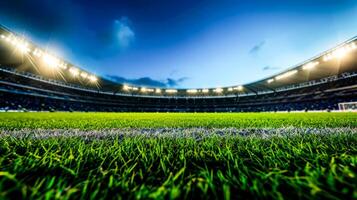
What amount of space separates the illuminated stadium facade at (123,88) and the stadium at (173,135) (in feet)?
0.78

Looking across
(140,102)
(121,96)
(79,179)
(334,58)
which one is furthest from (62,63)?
(334,58)

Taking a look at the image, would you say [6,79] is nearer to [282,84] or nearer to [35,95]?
[35,95]

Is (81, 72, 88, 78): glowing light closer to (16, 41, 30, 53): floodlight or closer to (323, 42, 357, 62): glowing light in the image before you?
(16, 41, 30, 53): floodlight

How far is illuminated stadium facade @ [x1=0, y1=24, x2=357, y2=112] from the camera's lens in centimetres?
3051

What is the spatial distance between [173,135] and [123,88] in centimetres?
5629

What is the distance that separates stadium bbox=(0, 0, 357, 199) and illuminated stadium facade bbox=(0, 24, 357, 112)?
24cm

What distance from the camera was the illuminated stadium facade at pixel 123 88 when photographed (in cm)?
3051

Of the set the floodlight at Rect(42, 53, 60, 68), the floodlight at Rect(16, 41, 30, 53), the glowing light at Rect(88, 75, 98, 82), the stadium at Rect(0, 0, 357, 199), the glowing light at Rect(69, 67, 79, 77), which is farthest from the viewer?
the glowing light at Rect(88, 75, 98, 82)

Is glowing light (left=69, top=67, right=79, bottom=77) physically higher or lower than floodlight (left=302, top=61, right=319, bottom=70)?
higher

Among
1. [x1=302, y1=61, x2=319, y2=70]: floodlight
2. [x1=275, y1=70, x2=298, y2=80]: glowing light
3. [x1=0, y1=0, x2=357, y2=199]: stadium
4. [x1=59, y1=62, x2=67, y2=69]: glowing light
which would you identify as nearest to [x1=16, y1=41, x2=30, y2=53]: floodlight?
[x1=0, y1=0, x2=357, y2=199]: stadium

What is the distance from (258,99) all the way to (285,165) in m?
58.1

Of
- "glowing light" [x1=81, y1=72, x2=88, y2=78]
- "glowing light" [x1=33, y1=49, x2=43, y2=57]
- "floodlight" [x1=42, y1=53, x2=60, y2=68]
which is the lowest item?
"glowing light" [x1=81, y1=72, x2=88, y2=78]

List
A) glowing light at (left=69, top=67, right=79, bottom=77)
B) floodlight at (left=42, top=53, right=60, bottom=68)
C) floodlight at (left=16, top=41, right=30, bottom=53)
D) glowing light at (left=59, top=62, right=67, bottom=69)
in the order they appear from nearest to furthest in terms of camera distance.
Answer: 1. floodlight at (left=16, top=41, right=30, bottom=53)
2. floodlight at (left=42, top=53, right=60, bottom=68)
3. glowing light at (left=59, top=62, right=67, bottom=69)
4. glowing light at (left=69, top=67, right=79, bottom=77)

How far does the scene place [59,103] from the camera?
135ft
